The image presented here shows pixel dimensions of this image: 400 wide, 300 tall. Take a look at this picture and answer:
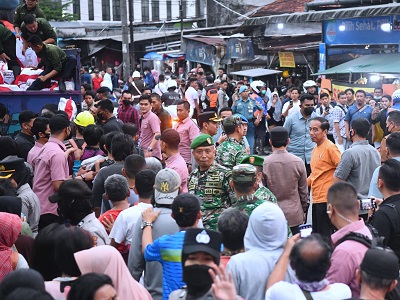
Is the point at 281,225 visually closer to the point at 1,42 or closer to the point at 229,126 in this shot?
the point at 229,126

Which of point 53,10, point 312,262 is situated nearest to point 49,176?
point 312,262

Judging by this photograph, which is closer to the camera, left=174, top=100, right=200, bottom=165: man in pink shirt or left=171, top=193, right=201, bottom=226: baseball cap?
left=171, top=193, right=201, bottom=226: baseball cap

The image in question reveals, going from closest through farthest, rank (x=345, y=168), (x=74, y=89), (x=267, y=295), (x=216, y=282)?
(x=216, y=282) < (x=267, y=295) < (x=345, y=168) < (x=74, y=89)

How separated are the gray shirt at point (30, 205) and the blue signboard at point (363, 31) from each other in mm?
14268

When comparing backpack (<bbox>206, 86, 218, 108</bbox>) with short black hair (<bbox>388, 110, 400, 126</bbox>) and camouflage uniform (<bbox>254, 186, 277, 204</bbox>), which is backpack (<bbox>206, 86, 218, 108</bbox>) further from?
camouflage uniform (<bbox>254, 186, 277, 204</bbox>)

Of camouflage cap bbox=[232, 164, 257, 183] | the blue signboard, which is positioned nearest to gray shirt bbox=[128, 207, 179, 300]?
camouflage cap bbox=[232, 164, 257, 183]

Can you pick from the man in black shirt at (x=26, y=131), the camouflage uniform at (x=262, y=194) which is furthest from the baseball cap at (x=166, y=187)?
the man in black shirt at (x=26, y=131)

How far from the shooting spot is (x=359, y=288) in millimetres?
4652

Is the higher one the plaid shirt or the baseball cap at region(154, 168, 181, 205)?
the baseball cap at region(154, 168, 181, 205)

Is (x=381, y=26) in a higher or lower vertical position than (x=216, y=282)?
higher

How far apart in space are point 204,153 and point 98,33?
163 ft

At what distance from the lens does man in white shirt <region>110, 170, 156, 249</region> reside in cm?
591

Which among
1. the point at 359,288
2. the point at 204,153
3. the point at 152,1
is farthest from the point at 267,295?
the point at 152,1

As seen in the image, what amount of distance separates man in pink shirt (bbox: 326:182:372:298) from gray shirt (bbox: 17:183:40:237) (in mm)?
2961
